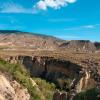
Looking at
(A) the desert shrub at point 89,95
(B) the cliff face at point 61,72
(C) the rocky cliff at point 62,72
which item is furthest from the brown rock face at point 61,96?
(B) the cliff face at point 61,72

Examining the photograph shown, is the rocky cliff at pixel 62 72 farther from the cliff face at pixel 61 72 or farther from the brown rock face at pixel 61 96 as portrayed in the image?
the brown rock face at pixel 61 96

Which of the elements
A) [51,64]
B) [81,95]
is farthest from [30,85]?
[51,64]

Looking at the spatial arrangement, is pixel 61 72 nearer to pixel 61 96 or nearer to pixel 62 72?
pixel 62 72

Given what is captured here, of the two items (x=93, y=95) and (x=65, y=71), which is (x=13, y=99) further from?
(x=65, y=71)

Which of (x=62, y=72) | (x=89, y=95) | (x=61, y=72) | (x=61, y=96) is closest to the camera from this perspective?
(x=89, y=95)

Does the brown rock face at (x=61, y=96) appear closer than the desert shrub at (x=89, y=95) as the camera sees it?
No

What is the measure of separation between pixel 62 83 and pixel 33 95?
2831 centimetres

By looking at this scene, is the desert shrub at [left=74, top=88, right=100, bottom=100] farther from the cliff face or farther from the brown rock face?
the cliff face

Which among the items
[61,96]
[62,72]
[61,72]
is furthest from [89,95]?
[61,72]

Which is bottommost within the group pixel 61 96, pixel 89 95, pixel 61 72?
pixel 61 72

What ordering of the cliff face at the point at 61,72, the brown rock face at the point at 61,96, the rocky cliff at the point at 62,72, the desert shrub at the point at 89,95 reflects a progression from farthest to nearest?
the cliff face at the point at 61,72 < the rocky cliff at the point at 62,72 < the brown rock face at the point at 61,96 < the desert shrub at the point at 89,95

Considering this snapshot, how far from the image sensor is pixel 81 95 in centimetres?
1864

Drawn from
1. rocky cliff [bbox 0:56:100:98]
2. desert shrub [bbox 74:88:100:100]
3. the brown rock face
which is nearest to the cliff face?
rocky cliff [bbox 0:56:100:98]

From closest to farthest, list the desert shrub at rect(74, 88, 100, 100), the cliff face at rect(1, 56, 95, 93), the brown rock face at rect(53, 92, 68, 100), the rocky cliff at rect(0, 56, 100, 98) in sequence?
the desert shrub at rect(74, 88, 100, 100) → the brown rock face at rect(53, 92, 68, 100) → the rocky cliff at rect(0, 56, 100, 98) → the cliff face at rect(1, 56, 95, 93)
